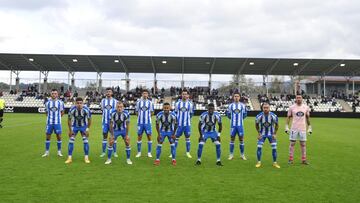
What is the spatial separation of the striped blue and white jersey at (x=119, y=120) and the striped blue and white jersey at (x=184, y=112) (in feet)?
5.76

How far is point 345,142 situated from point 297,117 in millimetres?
6770

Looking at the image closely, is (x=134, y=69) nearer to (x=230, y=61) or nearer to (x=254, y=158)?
(x=230, y=61)

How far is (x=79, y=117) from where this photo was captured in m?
10.2

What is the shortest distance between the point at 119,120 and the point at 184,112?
212 centimetres

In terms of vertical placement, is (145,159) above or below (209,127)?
below

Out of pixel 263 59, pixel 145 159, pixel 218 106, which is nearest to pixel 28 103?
pixel 218 106

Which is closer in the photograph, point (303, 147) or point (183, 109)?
point (303, 147)

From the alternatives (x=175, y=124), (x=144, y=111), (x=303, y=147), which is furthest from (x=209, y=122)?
(x=303, y=147)

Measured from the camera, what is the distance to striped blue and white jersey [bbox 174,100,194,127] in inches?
427

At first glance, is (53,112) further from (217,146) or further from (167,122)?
(217,146)

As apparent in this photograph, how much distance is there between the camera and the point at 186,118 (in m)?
10.8

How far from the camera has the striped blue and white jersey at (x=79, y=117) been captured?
10.2m

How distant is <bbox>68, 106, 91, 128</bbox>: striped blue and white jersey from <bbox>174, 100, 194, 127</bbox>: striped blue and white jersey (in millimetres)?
2801

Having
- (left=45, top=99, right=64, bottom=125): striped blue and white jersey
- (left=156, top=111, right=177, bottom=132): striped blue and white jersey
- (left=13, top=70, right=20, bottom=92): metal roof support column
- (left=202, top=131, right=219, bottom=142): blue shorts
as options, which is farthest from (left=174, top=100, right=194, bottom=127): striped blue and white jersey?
(left=13, top=70, right=20, bottom=92): metal roof support column
